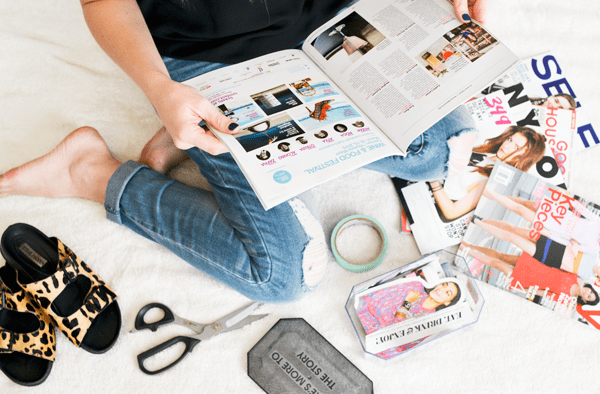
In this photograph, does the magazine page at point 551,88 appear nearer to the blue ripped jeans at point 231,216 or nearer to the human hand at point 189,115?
the blue ripped jeans at point 231,216

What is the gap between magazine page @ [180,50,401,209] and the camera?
0.59m

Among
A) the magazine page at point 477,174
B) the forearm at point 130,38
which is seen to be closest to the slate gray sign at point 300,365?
the magazine page at point 477,174

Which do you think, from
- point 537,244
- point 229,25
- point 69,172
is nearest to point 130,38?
point 229,25

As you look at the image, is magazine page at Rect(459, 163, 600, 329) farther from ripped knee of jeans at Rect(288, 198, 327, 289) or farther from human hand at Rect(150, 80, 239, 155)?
human hand at Rect(150, 80, 239, 155)

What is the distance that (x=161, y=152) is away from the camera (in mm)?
875

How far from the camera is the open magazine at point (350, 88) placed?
605 mm

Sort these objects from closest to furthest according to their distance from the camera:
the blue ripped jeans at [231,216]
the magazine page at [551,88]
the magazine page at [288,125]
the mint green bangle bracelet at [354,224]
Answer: the magazine page at [288,125]
the blue ripped jeans at [231,216]
the mint green bangle bracelet at [354,224]
the magazine page at [551,88]

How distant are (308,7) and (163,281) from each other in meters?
0.62

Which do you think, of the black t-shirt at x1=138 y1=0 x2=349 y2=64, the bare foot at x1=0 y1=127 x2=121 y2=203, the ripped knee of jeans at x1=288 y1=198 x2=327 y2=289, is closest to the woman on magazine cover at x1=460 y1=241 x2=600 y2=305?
the ripped knee of jeans at x1=288 y1=198 x2=327 y2=289

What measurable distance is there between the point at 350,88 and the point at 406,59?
0.10 meters

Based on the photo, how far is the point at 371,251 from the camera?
863 mm

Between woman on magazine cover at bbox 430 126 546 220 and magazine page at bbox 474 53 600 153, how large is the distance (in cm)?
10

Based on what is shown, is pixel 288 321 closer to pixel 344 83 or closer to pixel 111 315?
pixel 111 315

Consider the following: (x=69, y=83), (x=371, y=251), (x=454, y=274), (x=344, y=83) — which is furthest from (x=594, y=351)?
(x=69, y=83)
